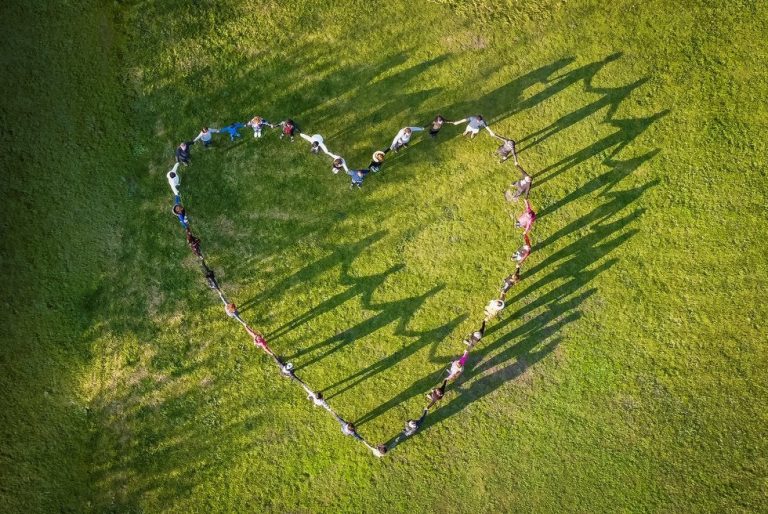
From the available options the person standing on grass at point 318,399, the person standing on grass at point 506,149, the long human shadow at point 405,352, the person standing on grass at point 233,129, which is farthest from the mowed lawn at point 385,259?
the person standing on grass at point 318,399

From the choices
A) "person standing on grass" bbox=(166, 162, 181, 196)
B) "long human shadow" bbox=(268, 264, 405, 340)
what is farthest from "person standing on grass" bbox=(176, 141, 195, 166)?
"long human shadow" bbox=(268, 264, 405, 340)

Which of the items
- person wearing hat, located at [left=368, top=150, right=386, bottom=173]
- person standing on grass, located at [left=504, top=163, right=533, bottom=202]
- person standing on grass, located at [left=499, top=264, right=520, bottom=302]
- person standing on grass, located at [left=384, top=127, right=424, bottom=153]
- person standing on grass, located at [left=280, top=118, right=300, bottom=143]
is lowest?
person standing on grass, located at [left=499, top=264, right=520, bottom=302]

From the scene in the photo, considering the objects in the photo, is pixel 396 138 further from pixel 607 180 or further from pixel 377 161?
pixel 607 180

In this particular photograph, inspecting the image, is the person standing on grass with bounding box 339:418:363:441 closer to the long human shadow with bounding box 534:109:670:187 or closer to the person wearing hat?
the person wearing hat

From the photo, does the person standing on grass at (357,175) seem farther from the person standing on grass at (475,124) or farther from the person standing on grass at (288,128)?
the person standing on grass at (475,124)

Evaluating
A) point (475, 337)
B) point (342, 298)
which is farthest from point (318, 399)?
point (475, 337)

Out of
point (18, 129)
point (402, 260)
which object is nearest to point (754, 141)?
point (402, 260)
